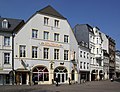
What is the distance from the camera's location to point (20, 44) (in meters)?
48.5

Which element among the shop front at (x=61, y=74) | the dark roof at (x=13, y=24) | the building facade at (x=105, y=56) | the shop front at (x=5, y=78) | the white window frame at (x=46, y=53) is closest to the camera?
the shop front at (x=5, y=78)

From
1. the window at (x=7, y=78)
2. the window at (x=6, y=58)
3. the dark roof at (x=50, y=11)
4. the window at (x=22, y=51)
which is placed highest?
the dark roof at (x=50, y=11)

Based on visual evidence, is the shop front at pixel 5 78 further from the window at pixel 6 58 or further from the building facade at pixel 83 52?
the building facade at pixel 83 52

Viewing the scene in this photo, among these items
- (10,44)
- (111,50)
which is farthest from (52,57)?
(111,50)

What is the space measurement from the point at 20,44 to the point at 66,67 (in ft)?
38.5

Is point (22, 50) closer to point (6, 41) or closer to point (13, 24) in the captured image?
point (6, 41)

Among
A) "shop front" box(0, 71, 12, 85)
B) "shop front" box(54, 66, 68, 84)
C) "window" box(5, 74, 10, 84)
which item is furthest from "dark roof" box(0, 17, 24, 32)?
"shop front" box(54, 66, 68, 84)

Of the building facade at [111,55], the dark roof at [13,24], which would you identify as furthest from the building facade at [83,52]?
the building facade at [111,55]

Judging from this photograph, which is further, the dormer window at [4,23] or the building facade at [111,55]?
the building facade at [111,55]

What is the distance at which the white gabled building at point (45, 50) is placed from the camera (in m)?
48.6

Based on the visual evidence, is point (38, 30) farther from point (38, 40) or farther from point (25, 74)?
point (25, 74)

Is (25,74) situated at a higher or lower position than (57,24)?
lower

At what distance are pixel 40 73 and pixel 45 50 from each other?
460 cm

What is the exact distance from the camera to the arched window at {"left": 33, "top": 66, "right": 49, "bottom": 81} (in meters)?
50.2
